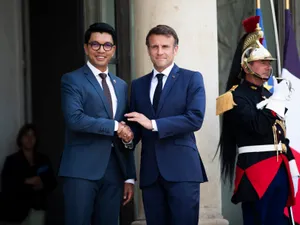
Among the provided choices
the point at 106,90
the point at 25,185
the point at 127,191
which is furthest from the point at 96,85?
the point at 25,185

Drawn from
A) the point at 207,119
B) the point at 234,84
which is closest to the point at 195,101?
the point at 234,84

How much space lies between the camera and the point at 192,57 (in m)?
7.01

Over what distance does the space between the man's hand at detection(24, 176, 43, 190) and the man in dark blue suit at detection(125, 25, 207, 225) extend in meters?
2.21

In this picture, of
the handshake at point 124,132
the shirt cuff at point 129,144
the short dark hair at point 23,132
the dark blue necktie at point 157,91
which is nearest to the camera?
the handshake at point 124,132

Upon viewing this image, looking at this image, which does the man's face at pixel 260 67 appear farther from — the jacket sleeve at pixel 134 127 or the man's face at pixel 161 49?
the jacket sleeve at pixel 134 127

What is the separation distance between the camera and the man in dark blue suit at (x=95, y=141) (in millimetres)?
5617

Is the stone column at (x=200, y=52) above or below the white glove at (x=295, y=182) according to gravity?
above

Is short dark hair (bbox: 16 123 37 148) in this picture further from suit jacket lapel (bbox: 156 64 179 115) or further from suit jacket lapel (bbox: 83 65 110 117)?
suit jacket lapel (bbox: 156 64 179 115)

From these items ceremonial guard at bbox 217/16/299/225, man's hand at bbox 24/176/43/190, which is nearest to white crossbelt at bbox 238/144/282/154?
ceremonial guard at bbox 217/16/299/225

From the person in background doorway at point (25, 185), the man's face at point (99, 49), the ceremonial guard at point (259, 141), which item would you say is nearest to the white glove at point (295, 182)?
the ceremonial guard at point (259, 141)

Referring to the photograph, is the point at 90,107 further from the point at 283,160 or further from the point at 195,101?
the point at 283,160

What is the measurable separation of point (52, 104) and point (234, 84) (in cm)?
385

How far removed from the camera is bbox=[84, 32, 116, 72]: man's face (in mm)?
5812

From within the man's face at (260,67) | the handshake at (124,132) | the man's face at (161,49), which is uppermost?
the man's face at (161,49)
